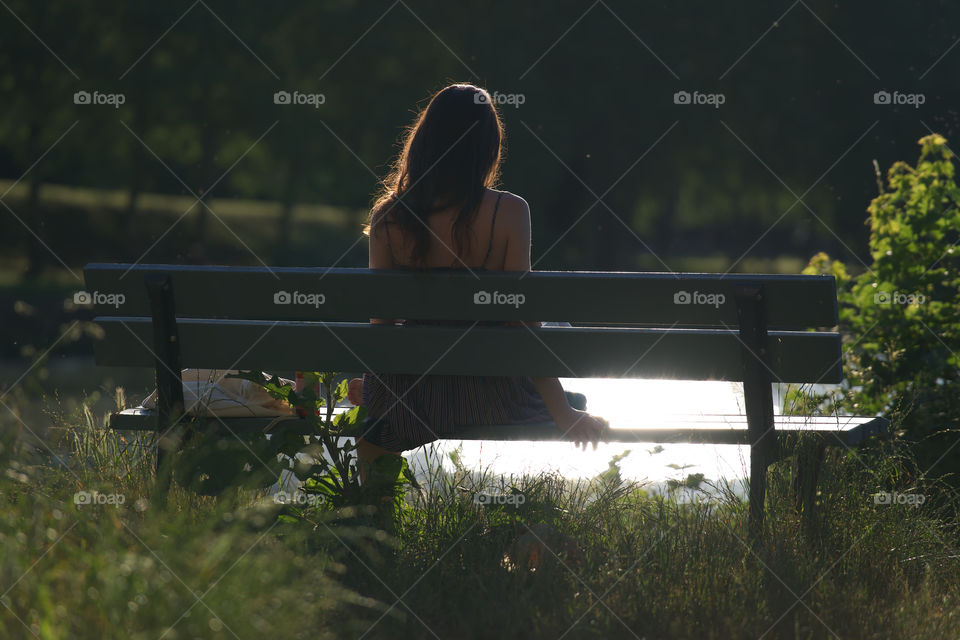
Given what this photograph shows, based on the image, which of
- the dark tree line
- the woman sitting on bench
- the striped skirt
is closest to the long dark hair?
the woman sitting on bench

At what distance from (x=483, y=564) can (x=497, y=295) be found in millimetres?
838

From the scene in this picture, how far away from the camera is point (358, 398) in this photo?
11.8 feet

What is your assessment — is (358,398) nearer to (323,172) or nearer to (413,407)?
A: (413,407)

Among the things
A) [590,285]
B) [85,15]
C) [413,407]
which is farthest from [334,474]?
[85,15]

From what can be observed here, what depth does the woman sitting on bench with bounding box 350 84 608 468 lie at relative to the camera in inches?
130

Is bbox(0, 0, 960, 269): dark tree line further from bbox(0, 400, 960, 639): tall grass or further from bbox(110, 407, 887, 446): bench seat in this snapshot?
bbox(0, 400, 960, 639): tall grass

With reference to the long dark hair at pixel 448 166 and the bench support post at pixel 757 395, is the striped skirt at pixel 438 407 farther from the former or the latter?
the bench support post at pixel 757 395

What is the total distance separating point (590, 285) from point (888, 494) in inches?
47.0

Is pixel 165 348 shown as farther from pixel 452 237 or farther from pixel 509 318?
pixel 509 318

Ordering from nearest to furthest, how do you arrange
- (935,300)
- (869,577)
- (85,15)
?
(869,577) → (935,300) → (85,15)

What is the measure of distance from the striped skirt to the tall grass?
180mm

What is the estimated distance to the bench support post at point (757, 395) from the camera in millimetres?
3137

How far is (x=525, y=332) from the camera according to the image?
3219 millimetres

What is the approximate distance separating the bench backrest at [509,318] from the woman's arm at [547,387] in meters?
0.10
